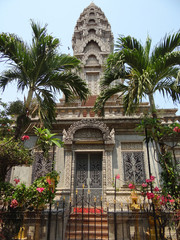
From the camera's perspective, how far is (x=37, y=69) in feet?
24.2

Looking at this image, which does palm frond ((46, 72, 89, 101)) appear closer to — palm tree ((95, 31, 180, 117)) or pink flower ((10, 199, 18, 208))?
palm tree ((95, 31, 180, 117))

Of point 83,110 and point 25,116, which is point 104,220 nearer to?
point 25,116

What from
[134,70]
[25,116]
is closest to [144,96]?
[134,70]

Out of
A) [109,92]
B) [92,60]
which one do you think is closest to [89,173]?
[109,92]

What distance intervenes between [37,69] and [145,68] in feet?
12.3

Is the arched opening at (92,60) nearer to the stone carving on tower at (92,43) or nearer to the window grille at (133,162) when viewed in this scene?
the stone carving on tower at (92,43)

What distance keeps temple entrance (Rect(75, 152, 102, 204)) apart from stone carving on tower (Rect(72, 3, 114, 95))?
7.86 m

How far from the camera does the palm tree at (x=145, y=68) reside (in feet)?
23.1

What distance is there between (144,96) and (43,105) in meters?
3.50

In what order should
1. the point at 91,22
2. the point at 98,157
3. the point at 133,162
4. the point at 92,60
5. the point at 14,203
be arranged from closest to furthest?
the point at 14,203 → the point at 133,162 → the point at 98,157 → the point at 92,60 → the point at 91,22

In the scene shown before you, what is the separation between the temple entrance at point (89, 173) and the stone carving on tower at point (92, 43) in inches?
309

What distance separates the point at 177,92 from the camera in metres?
7.28

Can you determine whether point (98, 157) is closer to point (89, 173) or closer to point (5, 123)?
point (89, 173)

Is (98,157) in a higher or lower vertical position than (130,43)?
lower
